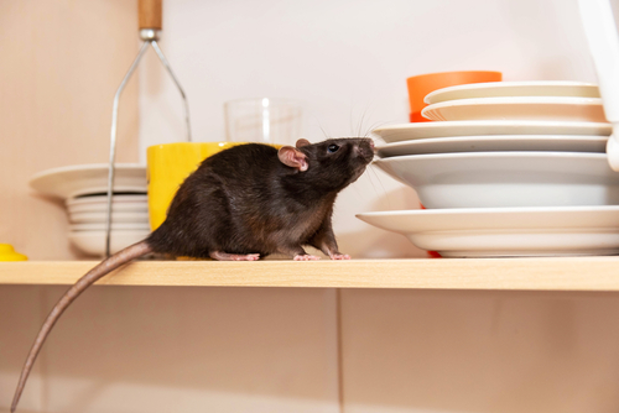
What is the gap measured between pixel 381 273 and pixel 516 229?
14 cm

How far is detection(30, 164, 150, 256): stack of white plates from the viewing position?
0.88 meters

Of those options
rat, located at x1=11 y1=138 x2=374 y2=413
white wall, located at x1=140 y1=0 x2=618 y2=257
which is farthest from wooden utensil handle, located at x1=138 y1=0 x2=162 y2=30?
rat, located at x1=11 y1=138 x2=374 y2=413

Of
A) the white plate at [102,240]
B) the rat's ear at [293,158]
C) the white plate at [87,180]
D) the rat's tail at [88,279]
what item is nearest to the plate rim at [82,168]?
the white plate at [87,180]

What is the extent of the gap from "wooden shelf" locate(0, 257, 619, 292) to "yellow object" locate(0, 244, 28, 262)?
11 centimetres

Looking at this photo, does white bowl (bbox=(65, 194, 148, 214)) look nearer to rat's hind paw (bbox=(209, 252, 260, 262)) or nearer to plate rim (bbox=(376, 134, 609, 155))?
rat's hind paw (bbox=(209, 252, 260, 262))

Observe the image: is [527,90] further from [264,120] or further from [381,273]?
[264,120]

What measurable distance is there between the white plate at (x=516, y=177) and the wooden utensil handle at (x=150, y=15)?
546mm

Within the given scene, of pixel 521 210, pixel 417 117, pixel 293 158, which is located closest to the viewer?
pixel 521 210

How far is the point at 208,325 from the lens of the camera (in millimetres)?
1000

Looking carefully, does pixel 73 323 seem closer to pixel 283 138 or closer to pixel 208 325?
pixel 208 325

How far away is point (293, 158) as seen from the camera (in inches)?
25.6

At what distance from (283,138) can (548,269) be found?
498 millimetres

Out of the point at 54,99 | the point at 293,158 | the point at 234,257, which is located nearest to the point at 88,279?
the point at 234,257

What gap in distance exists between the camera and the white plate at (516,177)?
0.52m
